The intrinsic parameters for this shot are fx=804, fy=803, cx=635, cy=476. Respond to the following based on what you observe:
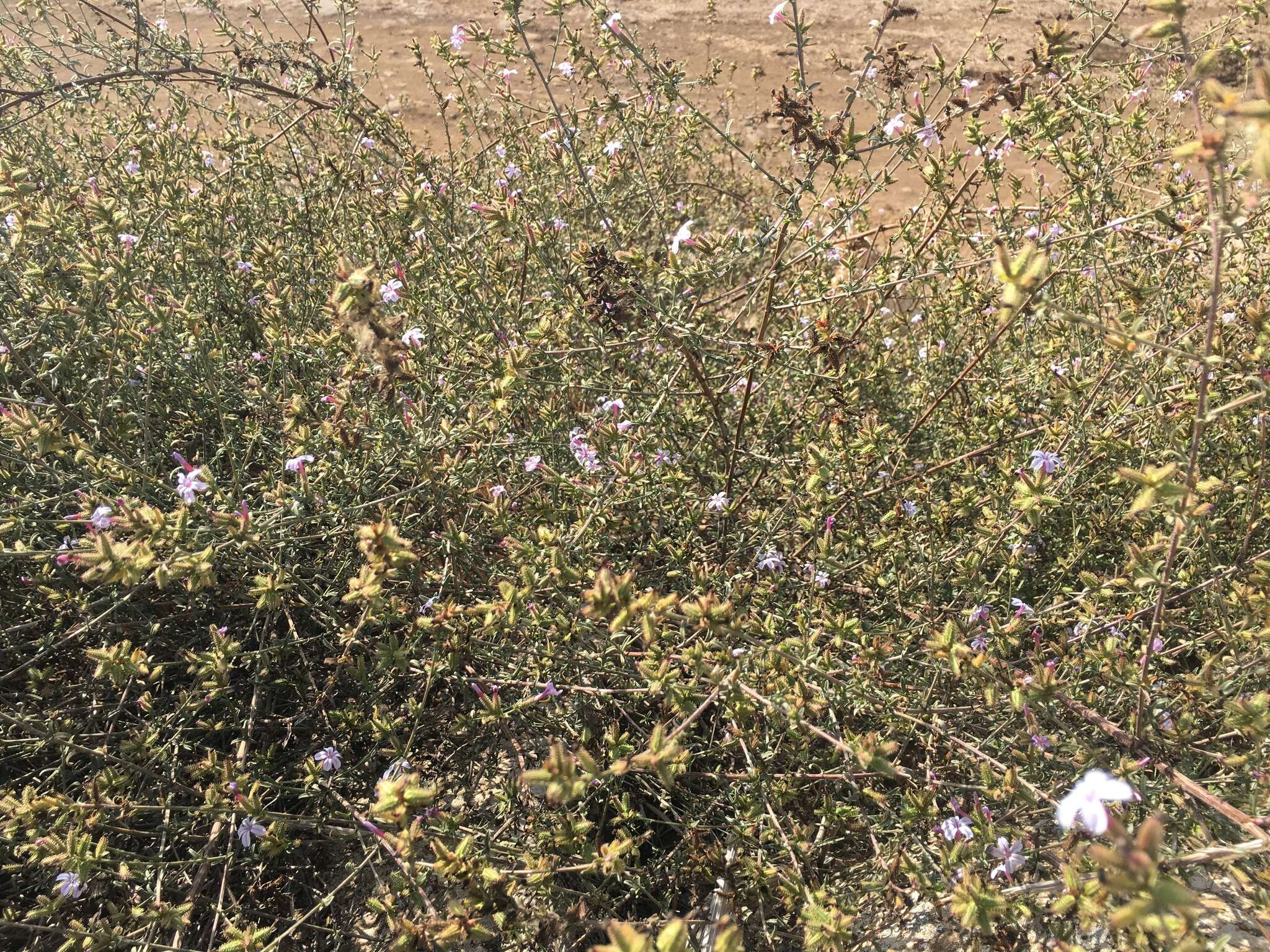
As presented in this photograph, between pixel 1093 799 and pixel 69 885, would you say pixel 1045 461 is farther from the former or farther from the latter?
pixel 69 885

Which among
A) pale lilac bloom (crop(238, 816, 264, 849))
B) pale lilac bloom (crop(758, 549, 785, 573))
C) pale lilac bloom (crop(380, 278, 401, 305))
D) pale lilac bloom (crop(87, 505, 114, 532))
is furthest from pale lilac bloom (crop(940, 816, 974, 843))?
pale lilac bloom (crop(380, 278, 401, 305))

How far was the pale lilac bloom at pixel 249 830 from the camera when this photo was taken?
6.42ft

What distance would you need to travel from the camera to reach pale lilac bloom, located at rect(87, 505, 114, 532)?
1835 mm

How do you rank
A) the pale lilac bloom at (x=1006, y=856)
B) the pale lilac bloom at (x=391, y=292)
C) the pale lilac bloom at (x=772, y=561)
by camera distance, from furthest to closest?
the pale lilac bloom at (x=391, y=292), the pale lilac bloom at (x=772, y=561), the pale lilac bloom at (x=1006, y=856)

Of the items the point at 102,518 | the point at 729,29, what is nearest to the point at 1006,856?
the point at 102,518

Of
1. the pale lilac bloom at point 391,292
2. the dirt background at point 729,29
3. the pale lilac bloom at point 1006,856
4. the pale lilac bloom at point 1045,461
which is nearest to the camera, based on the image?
the pale lilac bloom at point 1006,856

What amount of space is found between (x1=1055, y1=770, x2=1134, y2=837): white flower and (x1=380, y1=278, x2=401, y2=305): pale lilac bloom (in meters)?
2.31

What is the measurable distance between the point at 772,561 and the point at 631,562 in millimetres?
508

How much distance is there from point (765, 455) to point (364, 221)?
236cm

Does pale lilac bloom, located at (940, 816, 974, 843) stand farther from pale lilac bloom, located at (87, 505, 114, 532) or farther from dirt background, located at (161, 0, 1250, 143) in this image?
dirt background, located at (161, 0, 1250, 143)

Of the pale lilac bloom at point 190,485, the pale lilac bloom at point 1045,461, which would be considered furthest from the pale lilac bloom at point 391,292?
the pale lilac bloom at point 1045,461

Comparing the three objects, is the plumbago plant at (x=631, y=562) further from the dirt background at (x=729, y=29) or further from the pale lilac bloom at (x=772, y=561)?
the dirt background at (x=729, y=29)

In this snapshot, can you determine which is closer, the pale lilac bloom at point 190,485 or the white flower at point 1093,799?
the white flower at point 1093,799

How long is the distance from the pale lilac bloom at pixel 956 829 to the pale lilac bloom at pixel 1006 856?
0.18 feet
